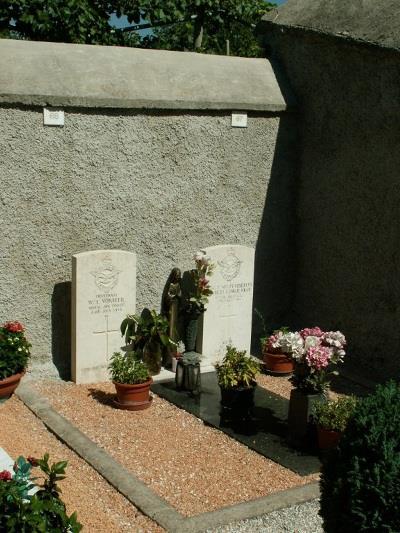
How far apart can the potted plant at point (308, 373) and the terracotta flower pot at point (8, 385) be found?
2.63 m

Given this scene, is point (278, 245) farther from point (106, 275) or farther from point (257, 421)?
point (257, 421)

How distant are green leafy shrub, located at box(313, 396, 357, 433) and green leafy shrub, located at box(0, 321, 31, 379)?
2834 mm

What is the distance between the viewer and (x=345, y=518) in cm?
414

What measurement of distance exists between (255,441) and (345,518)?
2956 millimetres

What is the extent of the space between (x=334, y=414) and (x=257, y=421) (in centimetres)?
111

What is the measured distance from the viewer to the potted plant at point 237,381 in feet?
24.8

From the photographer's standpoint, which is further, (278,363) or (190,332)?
(278,363)

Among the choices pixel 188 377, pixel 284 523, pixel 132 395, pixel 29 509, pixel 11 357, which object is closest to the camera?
pixel 29 509

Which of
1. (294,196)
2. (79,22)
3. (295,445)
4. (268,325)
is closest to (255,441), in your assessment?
(295,445)

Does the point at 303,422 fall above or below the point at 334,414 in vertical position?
below

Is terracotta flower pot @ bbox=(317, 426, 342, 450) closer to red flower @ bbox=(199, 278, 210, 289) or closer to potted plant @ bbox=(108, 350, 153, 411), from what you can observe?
potted plant @ bbox=(108, 350, 153, 411)

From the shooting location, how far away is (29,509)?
395 centimetres

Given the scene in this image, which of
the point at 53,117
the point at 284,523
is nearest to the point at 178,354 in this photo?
the point at 53,117

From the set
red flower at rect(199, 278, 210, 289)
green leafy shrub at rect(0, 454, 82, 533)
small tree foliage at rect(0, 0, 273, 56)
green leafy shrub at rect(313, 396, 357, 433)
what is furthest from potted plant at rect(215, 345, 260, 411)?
small tree foliage at rect(0, 0, 273, 56)
